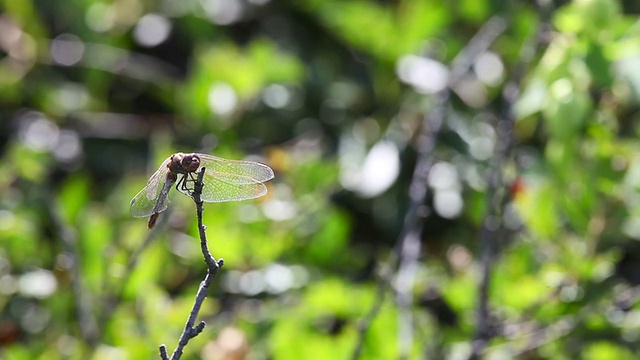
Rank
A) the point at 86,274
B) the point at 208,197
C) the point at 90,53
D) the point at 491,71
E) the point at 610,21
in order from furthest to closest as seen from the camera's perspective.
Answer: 1. the point at 90,53
2. the point at 491,71
3. the point at 86,274
4. the point at 610,21
5. the point at 208,197

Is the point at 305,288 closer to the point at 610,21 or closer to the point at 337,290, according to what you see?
the point at 337,290

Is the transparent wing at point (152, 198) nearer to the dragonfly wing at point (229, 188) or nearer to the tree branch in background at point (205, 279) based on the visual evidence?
the dragonfly wing at point (229, 188)

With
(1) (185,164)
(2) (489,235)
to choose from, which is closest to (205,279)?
(1) (185,164)

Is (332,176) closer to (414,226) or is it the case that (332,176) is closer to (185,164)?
(414,226)

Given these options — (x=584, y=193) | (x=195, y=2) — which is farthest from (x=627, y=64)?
(x=195, y=2)

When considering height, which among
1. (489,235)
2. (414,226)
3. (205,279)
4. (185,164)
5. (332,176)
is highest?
(332,176)

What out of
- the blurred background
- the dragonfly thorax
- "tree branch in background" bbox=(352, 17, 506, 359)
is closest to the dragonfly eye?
the dragonfly thorax
